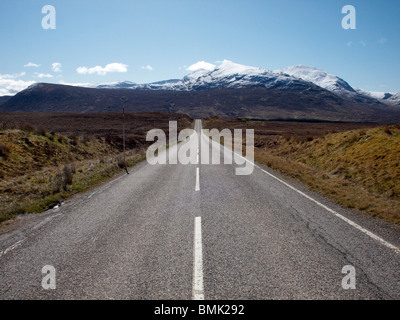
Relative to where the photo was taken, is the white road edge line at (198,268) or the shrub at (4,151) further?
the shrub at (4,151)

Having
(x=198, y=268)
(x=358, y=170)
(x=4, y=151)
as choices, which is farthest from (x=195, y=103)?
(x=198, y=268)

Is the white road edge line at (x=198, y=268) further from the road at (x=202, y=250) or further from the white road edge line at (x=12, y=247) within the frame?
the white road edge line at (x=12, y=247)

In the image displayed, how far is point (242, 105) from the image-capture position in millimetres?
166125

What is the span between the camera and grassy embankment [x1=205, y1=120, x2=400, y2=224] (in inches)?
279

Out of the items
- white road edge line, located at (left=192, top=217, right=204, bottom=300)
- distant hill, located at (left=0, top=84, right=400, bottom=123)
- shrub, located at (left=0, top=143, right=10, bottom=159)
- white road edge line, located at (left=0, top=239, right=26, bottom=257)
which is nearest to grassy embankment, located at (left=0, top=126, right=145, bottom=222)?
shrub, located at (left=0, top=143, right=10, bottom=159)

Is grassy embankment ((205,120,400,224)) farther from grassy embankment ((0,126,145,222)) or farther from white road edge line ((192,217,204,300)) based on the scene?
grassy embankment ((0,126,145,222))

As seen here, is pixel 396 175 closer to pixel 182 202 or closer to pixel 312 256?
pixel 312 256

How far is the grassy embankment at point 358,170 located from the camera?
23.2 ft

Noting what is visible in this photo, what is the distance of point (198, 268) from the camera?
12.2ft

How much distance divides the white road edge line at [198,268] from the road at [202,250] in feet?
0.05

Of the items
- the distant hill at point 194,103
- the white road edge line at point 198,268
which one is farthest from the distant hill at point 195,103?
the white road edge line at point 198,268

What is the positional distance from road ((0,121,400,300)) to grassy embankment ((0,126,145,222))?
111 centimetres

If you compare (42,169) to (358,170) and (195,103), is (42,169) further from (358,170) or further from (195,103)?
(195,103)
